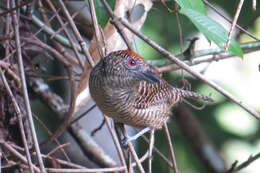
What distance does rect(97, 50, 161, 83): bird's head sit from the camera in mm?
2162

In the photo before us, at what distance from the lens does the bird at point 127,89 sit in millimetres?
2189

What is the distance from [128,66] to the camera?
2236 millimetres

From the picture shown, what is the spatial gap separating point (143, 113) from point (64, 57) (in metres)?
0.52

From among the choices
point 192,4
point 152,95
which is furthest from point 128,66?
point 192,4

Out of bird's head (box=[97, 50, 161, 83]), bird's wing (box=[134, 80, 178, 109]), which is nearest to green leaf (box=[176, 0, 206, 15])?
bird's head (box=[97, 50, 161, 83])

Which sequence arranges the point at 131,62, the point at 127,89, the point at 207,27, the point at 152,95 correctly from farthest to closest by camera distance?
the point at 152,95 → the point at 127,89 → the point at 131,62 → the point at 207,27

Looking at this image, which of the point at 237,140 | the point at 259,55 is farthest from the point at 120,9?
the point at 259,55

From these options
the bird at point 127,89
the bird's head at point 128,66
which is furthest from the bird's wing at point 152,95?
the bird's head at point 128,66

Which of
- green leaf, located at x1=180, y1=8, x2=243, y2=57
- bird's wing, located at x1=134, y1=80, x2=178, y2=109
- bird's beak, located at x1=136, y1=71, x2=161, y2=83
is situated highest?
green leaf, located at x1=180, y1=8, x2=243, y2=57

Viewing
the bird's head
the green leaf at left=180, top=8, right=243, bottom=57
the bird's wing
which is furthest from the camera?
the bird's wing

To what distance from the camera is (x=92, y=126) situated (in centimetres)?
307

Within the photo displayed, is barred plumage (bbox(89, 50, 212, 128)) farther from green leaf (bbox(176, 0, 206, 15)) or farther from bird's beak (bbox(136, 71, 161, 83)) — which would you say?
green leaf (bbox(176, 0, 206, 15))

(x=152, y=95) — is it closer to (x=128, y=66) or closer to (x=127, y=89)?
(x=127, y=89)

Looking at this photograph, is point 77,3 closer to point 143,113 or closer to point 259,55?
point 143,113
